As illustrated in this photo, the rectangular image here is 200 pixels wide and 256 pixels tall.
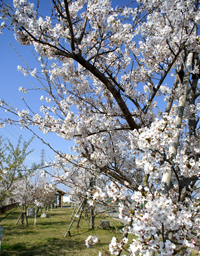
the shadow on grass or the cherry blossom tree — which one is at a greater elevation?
the cherry blossom tree

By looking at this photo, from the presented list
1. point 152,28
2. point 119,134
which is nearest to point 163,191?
point 119,134

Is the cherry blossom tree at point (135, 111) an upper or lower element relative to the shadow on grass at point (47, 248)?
upper

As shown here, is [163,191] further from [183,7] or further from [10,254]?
[10,254]

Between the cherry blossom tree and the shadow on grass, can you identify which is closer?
the cherry blossom tree

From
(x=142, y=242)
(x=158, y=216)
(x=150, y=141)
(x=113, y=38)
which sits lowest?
(x=142, y=242)

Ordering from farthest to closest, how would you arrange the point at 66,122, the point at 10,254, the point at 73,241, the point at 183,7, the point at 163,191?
the point at 73,241 < the point at 10,254 < the point at 66,122 < the point at 183,7 < the point at 163,191

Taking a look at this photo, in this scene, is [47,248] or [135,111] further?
[47,248]

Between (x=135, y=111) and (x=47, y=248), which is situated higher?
(x=135, y=111)

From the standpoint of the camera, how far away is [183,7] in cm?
250

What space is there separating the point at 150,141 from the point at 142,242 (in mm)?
774

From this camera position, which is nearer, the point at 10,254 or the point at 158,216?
the point at 158,216

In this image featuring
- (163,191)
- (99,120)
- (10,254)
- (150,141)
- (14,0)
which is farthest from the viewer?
(10,254)

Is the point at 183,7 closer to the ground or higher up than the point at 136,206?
higher up

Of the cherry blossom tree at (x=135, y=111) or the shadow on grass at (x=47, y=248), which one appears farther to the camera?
the shadow on grass at (x=47, y=248)
